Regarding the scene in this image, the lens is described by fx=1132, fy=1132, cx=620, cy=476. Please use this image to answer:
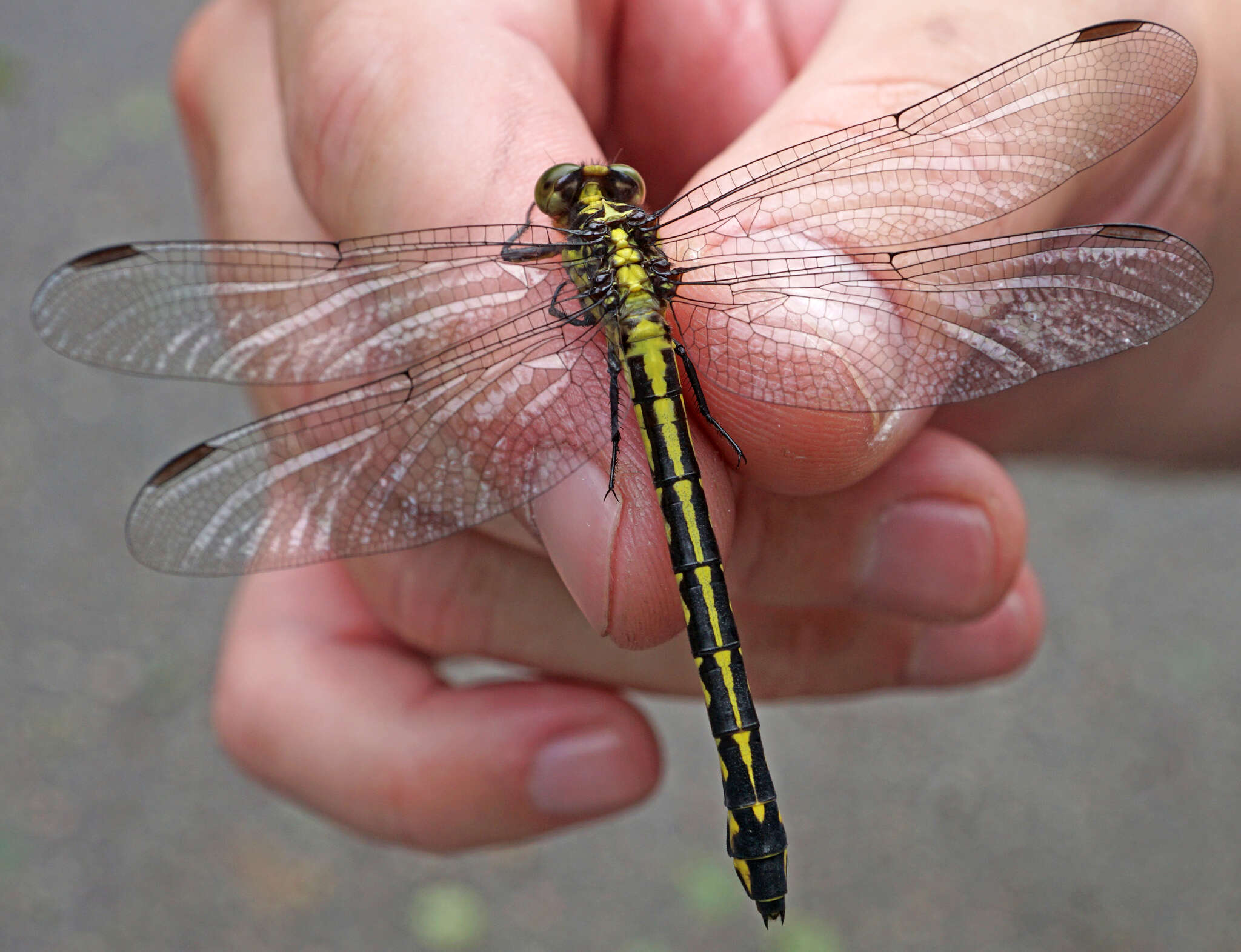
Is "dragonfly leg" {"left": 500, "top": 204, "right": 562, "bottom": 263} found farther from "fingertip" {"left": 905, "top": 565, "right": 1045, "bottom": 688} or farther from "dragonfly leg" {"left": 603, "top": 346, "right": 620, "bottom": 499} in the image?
"fingertip" {"left": 905, "top": 565, "right": 1045, "bottom": 688}

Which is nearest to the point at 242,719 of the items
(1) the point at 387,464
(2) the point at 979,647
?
(1) the point at 387,464

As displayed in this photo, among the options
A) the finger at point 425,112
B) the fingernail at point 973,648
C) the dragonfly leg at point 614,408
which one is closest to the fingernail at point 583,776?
the fingernail at point 973,648

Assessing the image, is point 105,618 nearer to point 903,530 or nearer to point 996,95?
point 903,530

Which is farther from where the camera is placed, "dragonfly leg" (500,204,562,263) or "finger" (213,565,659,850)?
"finger" (213,565,659,850)

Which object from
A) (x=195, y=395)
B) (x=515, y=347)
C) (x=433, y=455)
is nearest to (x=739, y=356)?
(x=515, y=347)

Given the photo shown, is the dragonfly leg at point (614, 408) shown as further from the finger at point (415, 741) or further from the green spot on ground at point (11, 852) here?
the green spot on ground at point (11, 852)

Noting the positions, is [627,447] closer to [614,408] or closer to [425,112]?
[614,408]

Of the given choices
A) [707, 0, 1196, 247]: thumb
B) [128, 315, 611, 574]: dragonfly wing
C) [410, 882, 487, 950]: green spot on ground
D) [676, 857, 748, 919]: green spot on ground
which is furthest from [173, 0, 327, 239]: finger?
[676, 857, 748, 919]: green spot on ground

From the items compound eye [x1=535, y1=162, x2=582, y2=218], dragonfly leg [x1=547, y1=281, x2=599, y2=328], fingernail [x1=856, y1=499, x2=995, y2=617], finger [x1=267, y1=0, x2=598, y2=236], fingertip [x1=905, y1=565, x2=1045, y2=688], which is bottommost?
fingertip [x1=905, y1=565, x2=1045, y2=688]
